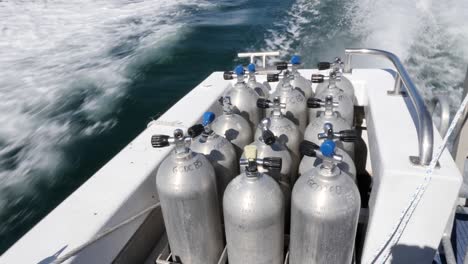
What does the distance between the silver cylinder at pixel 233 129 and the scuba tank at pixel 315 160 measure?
1.11 feet

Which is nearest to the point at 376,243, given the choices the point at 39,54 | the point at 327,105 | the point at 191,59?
the point at 327,105

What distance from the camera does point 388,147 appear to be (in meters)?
1.56

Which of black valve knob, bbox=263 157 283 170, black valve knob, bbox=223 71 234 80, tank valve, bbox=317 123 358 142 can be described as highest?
tank valve, bbox=317 123 358 142

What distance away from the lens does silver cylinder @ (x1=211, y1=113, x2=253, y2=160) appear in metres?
1.80

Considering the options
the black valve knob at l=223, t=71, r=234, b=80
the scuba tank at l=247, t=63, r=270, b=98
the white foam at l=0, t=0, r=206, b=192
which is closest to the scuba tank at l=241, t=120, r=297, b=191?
the scuba tank at l=247, t=63, r=270, b=98

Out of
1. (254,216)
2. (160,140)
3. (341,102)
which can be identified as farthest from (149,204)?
(341,102)

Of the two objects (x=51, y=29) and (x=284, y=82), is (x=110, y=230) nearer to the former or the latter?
(x=284, y=82)

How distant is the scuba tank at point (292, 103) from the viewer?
6.58 feet

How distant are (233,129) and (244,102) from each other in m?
0.30

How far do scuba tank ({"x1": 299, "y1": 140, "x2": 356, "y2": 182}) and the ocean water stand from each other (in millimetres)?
3385

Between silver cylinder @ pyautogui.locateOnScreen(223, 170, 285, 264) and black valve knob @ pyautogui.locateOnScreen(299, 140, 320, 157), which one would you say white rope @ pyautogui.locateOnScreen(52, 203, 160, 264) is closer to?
silver cylinder @ pyautogui.locateOnScreen(223, 170, 285, 264)

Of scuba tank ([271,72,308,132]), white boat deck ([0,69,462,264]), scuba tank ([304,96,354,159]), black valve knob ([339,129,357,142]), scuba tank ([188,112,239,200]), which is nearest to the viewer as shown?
white boat deck ([0,69,462,264])

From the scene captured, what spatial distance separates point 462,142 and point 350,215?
118 centimetres

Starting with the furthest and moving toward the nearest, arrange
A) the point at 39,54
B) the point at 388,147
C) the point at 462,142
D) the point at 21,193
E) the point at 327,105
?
the point at 39,54 → the point at 21,193 → the point at 462,142 → the point at 327,105 → the point at 388,147
